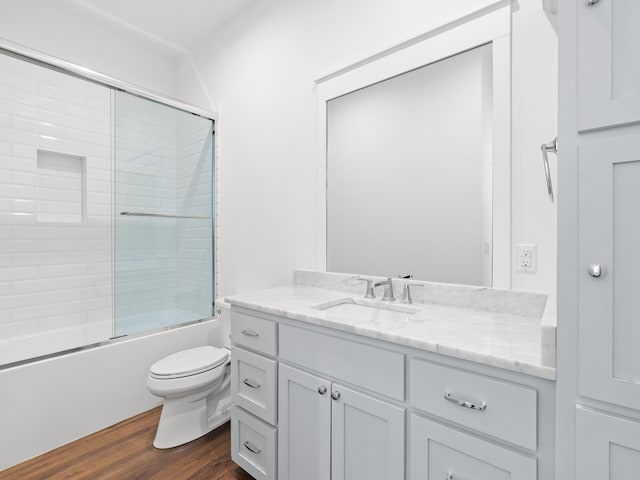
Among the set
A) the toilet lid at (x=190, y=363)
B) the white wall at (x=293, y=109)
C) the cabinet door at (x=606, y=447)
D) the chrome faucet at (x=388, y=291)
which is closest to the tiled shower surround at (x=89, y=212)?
the white wall at (x=293, y=109)

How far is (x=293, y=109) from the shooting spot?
6.95 ft

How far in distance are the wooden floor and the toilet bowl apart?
6cm

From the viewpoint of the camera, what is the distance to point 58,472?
1668mm

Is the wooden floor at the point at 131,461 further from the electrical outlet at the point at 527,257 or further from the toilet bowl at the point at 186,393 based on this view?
the electrical outlet at the point at 527,257

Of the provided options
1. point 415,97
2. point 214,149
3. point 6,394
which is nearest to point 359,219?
point 415,97

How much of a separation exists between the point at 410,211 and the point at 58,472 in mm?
2200

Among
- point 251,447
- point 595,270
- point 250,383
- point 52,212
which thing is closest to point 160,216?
point 52,212

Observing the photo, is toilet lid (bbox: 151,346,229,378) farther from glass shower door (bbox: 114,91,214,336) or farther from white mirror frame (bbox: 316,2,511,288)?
white mirror frame (bbox: 316,2,511,288)

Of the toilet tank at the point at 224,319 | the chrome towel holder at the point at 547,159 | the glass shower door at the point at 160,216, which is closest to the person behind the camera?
the chrome towel holder at the point at 547,159

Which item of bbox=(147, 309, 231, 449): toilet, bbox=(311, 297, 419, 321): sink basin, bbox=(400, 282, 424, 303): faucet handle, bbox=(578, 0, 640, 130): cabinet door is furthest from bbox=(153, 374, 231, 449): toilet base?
bbox=(578, 0, 640, 130): cabinet door

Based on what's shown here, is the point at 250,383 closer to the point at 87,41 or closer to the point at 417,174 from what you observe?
the point at 417,174

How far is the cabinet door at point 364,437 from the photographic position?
40.6 inches

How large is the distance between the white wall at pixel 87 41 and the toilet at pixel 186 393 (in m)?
2.38

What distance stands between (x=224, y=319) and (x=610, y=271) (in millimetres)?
2387
